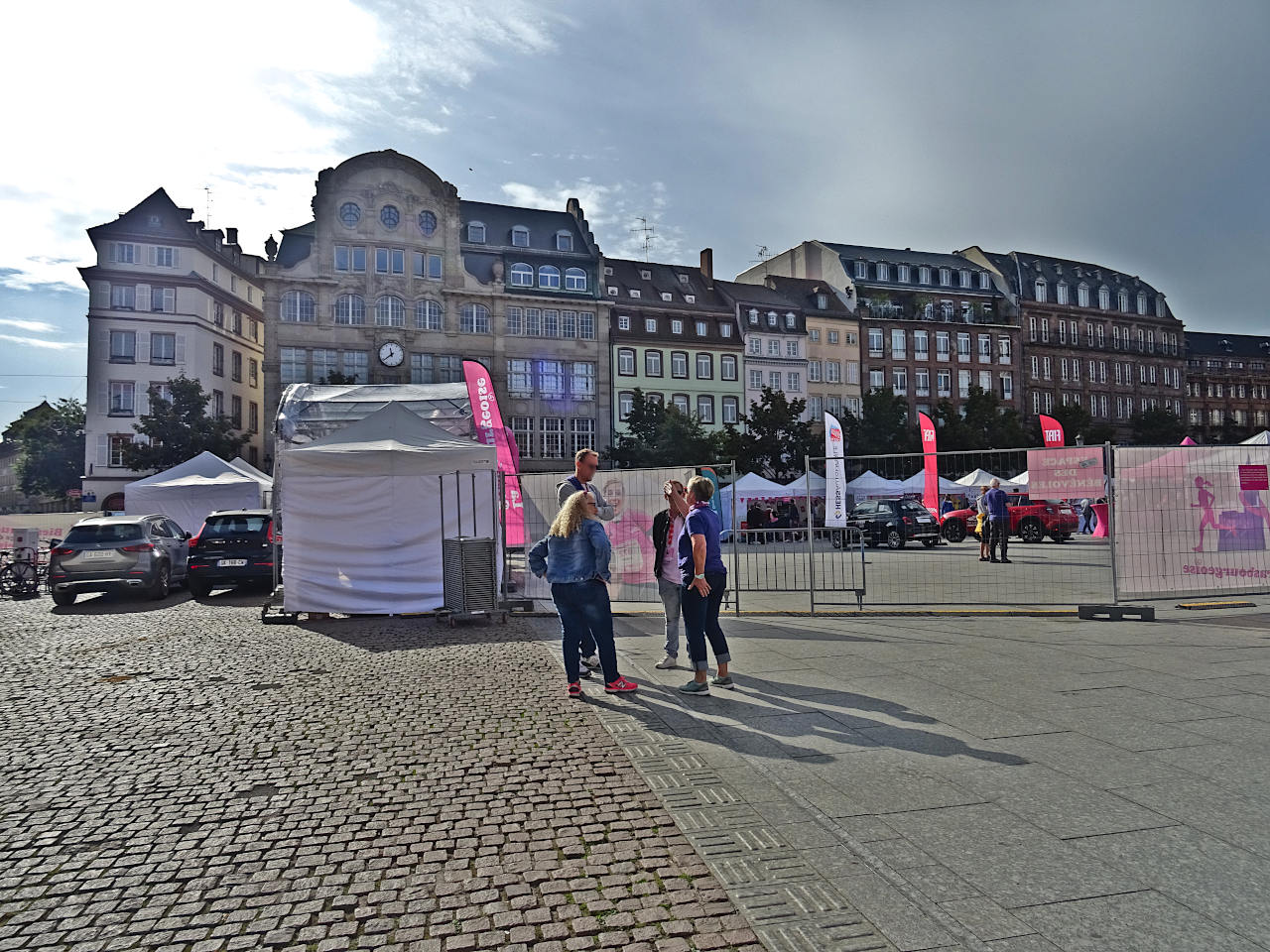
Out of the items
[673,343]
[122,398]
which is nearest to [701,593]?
[122,398]

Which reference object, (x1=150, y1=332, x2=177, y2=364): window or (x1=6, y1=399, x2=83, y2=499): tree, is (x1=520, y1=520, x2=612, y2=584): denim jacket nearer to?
(x1=150, y1=332, x2=177, y2=364): window

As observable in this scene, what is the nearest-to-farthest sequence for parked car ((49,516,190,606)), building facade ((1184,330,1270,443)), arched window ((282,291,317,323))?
1. parked car ((49,516,190,606))
2. arched window ((282,291,317,323))
3. building facade ((1184,330,1270,443))

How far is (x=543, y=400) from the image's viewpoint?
179ft

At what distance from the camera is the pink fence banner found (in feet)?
37.1

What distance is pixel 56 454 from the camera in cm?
6156

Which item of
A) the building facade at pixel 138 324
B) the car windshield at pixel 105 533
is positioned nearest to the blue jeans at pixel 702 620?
the car windshield at pixel 105 533

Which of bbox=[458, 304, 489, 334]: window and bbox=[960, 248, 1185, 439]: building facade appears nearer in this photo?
bbox=[458, 304, 489, 334]: window

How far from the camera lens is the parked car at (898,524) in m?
28.5

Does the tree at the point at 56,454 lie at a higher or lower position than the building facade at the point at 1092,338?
lower

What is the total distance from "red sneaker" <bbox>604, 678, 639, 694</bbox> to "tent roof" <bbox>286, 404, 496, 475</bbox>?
5.84m

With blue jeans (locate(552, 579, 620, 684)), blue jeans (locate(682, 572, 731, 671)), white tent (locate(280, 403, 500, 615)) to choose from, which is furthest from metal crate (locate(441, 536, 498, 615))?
blue jeans (locate(682, 572, 731, 671))

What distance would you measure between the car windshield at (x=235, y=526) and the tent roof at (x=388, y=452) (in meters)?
5.10

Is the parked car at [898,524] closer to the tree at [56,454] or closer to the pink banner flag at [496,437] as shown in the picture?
the pink banner flag at [496,437]

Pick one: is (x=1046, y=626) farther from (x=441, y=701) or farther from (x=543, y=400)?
(x=543, y=400)
